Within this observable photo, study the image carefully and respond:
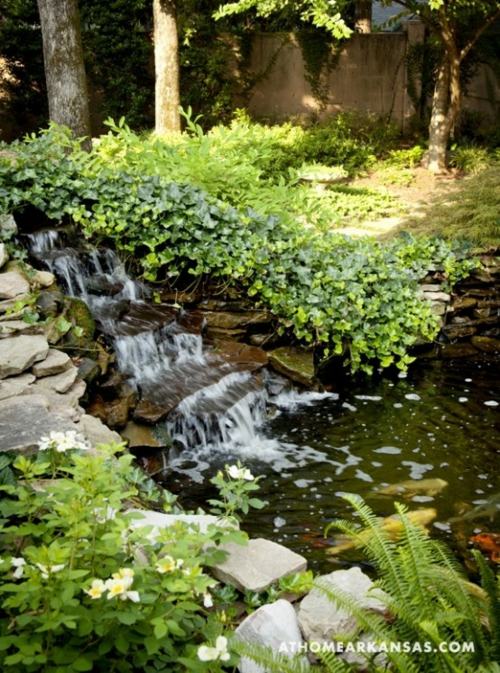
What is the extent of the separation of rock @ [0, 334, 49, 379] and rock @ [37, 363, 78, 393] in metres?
0.16

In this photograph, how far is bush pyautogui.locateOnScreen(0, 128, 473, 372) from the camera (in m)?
7.29

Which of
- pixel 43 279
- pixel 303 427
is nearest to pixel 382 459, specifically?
pixel 303 427

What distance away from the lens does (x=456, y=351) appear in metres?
8.40

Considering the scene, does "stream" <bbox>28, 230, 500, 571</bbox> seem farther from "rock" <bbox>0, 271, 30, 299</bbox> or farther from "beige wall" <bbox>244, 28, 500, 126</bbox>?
"beige wall" <bbox>244, 28, 500, 126</bbox>

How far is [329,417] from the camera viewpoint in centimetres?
669

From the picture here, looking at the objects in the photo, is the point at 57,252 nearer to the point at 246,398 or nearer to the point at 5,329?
the point at 5,329

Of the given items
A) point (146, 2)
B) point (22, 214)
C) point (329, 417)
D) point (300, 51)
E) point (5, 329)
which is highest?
point (146, 2)

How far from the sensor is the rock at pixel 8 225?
22.0 ft

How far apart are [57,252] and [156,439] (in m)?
2.36

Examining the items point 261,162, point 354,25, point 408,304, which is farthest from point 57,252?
point 354,25

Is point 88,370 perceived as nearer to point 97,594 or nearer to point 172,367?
point 172,367

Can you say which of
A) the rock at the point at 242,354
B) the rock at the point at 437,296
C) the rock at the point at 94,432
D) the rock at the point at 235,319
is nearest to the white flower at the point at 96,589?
the rock at the point at 94,432

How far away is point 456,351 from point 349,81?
9.70 m

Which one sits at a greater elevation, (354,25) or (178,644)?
(354,25)
